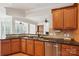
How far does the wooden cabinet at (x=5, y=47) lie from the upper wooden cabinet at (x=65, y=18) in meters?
1.80

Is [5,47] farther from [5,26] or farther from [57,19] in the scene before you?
[57,19]

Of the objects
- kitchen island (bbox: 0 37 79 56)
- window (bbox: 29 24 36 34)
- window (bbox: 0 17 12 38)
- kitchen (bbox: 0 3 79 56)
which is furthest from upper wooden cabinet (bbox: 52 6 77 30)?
window (bbox: 0 17 12 38)

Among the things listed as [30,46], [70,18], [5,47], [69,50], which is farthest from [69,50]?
[5,47]

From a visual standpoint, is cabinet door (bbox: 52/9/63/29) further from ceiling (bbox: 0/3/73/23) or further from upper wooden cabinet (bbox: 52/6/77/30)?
ceiling (bbox: 0/3/73/23)

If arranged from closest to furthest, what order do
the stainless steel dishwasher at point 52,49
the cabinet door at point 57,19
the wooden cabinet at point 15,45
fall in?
the stainless steel dishwasher at point 52,49, the cabinet door at point 57,19, the wooden cabinet at point 15,45

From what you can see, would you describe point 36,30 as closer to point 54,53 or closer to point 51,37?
point 51,37

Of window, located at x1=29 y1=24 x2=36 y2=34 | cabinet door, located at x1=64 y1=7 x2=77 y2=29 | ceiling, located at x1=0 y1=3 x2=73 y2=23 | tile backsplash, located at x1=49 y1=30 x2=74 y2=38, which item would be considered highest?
ceiling, located at x1=0 y1=3 x2=73 y2=23

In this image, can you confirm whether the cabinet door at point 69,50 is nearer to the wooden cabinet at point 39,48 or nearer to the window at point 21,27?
the wooden cabinet at point 39,48

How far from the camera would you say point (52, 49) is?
11.9 feet

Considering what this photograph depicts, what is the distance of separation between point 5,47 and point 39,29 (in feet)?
4.73

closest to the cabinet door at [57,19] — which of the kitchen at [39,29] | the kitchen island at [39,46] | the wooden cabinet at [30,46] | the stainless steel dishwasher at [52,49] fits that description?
the kitchen at [39,29]

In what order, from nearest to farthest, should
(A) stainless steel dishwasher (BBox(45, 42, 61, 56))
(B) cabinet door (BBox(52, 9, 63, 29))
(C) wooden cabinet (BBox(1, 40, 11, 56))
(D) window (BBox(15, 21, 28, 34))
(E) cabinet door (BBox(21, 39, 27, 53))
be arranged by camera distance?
(A) stainless steel dishwasher (BBox(45, 42, 61, 56))
(B) cabinet door (BBox(52, 9, 63, 29))
(C) wooden cabinet (BBox(1, 40, 11, 56))
(D) window (BBox(15, 21, 28, 34))
(E) cabinet door (BBox(21, 39, 27, 53))

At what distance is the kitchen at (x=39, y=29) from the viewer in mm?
3505

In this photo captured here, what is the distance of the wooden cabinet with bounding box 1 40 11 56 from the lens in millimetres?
4367
